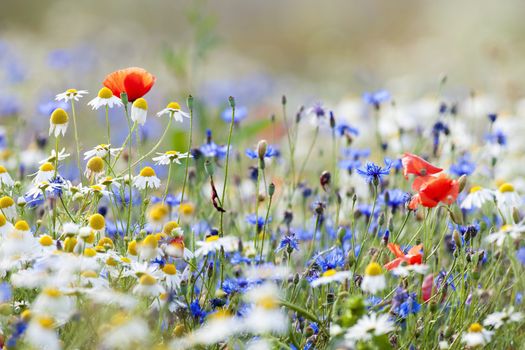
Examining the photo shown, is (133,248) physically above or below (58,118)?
below

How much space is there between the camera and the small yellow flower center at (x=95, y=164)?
241 cm

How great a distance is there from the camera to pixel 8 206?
232 cm

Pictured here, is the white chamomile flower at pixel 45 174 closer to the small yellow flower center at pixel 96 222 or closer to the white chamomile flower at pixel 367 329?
the small yellow flower center at pixel 96 222

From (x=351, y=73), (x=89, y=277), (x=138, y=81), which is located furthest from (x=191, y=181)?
(x=351, y=73)

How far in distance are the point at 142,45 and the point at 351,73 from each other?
2862 mm

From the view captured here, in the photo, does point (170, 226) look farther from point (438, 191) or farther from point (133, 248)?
point (438, 191)

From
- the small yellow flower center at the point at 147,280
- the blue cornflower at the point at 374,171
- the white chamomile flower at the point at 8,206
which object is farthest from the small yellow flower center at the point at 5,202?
the blue cornflower at the point at 374,171

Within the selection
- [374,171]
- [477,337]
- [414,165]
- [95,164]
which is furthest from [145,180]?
[477,337]

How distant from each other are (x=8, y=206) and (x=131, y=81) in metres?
0.52

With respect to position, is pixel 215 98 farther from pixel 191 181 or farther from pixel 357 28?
pixel 357 28

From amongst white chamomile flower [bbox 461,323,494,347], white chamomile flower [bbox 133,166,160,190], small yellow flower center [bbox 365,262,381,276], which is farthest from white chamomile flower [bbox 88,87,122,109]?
white chamomile flower [bbox 461,323,494,347]

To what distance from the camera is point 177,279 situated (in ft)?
7.03

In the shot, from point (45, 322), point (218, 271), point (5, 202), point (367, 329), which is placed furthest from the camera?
point (218, 271)

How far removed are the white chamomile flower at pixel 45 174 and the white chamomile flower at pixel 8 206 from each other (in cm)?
12
